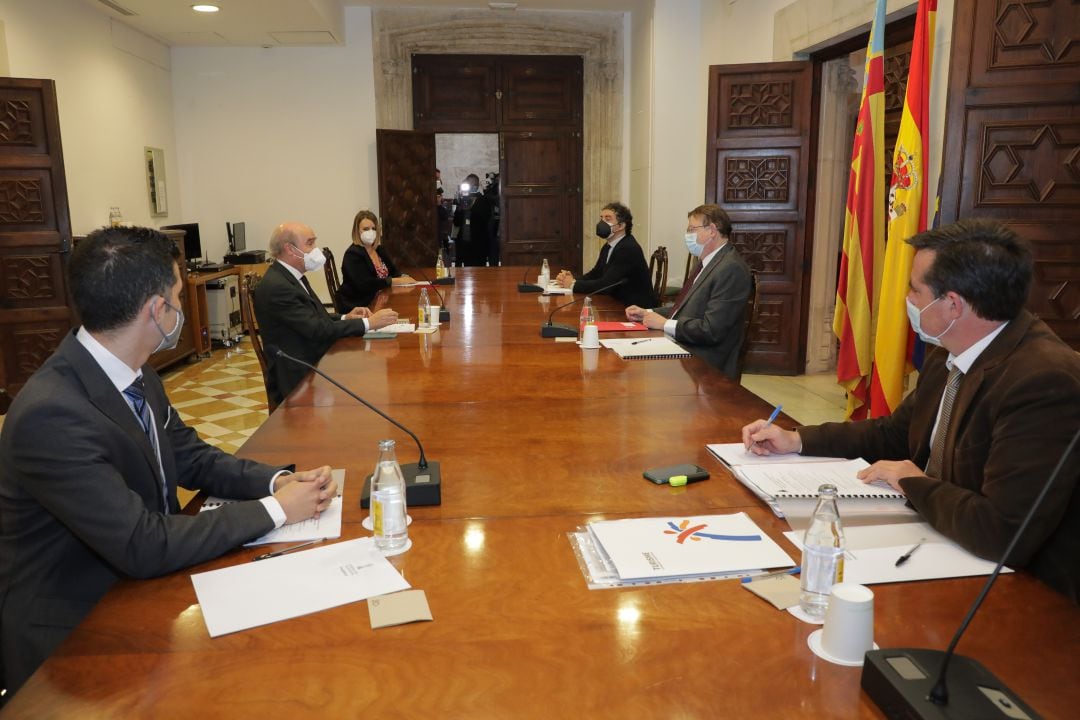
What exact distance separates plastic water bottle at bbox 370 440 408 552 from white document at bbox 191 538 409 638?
0.03 metres

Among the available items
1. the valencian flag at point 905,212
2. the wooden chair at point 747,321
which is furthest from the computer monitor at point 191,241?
the valencian flag at point 905,212

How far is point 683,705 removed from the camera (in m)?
1.03

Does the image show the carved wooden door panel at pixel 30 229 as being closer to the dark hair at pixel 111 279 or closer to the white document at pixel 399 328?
the white document at pixel 399 328

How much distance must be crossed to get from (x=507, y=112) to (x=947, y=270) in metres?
7.72

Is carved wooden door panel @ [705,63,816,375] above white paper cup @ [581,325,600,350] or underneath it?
above

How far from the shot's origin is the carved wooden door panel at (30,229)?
524 cm

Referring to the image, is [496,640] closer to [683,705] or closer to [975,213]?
[683,705]

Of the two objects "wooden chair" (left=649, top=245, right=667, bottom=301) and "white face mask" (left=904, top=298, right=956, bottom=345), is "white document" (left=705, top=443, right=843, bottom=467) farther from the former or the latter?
"wooden chair" (left=649, top=245, right=667, bottom=301)

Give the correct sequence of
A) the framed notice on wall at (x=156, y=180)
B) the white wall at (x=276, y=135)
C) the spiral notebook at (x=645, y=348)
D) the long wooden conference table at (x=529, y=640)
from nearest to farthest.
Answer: the long wooden conference table at (x=529, y=640) < the spiral notebook at (x=645, y=348) < the framed notice on wall at (x=156, y=180) < the white wall at (x=276, y=135)

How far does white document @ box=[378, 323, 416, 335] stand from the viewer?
3.97 meters

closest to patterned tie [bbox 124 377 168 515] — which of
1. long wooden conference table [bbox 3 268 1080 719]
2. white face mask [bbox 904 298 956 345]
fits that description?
long wooden conference table [bbox 3 268 1080 719]

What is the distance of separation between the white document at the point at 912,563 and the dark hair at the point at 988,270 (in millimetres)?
520

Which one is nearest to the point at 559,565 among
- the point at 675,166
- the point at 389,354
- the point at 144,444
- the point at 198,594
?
the point at 198,594

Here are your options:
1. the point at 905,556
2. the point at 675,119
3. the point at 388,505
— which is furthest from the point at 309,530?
the point at 675,119
